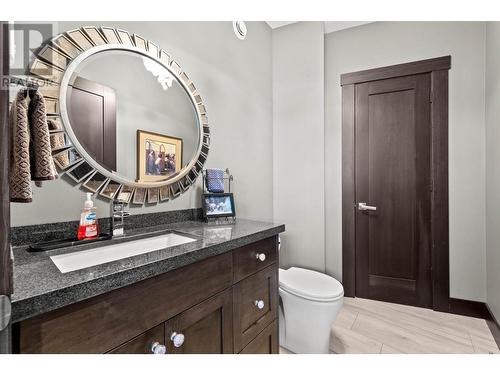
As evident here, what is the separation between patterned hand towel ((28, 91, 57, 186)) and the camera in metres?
0.73

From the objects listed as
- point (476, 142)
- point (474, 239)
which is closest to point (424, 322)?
point (474, 239)

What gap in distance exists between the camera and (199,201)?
173cm

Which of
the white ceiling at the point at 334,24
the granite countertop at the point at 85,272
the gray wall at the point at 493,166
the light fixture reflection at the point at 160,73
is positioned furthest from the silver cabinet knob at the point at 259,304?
the white ceiling at the point at 334,24

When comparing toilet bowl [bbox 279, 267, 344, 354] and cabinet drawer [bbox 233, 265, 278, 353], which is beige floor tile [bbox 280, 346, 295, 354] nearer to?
toilet bowl [bbox 279, 267, 344, 354]

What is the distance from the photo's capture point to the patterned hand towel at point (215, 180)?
1717 millimetres

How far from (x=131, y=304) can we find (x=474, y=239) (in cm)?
263

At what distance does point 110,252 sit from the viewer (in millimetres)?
1057

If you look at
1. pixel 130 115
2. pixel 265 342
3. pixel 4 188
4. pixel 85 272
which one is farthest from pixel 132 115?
pixel 265 342

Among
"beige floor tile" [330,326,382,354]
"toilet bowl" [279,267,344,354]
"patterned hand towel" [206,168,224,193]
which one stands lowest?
"beige floor tile" [330,326,382,354]

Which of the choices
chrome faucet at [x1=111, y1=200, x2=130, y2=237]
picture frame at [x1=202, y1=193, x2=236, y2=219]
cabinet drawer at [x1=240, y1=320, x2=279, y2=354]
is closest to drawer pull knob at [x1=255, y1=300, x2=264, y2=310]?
cabinet drawer at [x1=240, y1=320, x2=279, y2=354]

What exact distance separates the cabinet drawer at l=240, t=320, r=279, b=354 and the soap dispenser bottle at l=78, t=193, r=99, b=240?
0.84 m

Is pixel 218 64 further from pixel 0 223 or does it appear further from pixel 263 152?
pixel 0 223

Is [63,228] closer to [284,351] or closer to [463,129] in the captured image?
[284,351]

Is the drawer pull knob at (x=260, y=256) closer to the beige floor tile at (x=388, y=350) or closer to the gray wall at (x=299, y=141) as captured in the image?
the beige floor tile at (x=388, y=350)
